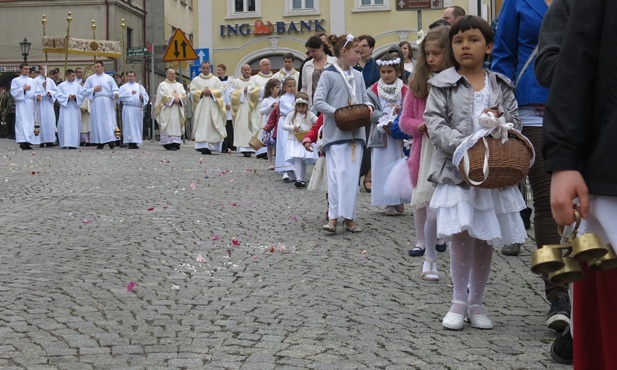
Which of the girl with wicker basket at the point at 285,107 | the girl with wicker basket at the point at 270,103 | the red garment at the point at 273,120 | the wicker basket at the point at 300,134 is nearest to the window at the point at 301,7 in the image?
the girl with wicker basket at the point at 270,103

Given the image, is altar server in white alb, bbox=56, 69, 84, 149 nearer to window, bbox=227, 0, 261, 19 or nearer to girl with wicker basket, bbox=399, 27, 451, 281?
window, bbox=227, 0, 261, 19

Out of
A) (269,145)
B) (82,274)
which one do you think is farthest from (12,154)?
(82,274)

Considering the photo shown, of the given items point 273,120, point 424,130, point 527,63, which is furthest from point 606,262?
point 273,120

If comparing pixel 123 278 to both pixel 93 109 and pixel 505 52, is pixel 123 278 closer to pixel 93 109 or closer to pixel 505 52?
pixel 505 52

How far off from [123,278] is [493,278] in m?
2.46

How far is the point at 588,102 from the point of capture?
293 cm

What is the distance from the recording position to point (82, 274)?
7762 mm

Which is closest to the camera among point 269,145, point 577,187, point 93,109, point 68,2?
point 577,187

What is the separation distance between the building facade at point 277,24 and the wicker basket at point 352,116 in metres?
34.2

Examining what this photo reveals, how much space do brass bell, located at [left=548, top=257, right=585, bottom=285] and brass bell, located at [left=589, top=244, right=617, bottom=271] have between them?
0.04 meters

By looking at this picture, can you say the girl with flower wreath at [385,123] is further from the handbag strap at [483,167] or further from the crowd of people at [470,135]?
the handbag strap at [483,167]

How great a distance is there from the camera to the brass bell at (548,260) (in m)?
2.84

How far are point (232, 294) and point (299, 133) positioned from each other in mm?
8192

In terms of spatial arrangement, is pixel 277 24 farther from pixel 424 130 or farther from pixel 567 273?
pixel 567 273
